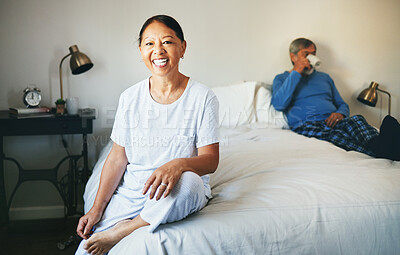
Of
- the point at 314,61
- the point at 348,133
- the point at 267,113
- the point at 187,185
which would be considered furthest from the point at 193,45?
the point at 187,185

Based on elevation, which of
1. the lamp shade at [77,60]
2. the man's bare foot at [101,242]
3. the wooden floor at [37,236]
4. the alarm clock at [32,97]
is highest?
the lamp shade at [77,60]

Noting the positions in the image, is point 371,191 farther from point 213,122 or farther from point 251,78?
point 251,78

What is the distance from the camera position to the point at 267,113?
8.44 feet

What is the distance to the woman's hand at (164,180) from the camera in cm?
99

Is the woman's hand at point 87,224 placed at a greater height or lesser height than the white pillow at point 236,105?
lesser

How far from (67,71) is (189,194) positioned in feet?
6.38

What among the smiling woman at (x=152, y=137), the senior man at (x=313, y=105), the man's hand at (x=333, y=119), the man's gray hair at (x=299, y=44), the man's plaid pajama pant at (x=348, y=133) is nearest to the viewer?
the smiling woman at (x=152, y=137)

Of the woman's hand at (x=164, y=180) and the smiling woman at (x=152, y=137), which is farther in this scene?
the smiling woman at (x=152, y=137)

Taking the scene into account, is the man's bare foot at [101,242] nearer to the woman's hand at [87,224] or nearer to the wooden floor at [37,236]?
the woman's hand at [87,224]

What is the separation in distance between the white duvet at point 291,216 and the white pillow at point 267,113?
3.46ft

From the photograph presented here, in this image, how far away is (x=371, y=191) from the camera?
123 cm

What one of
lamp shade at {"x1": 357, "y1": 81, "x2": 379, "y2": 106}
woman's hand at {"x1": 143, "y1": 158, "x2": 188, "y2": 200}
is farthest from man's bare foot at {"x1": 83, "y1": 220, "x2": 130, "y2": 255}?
lamp shade at {"x1": 357, "y1": 81, "x2": 379, "y2": 106}

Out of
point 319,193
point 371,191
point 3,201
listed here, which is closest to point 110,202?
point 319,193

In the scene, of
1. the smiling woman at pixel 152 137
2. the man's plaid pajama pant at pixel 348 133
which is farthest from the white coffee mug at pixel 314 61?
the smiling woman at pixel 152 137
